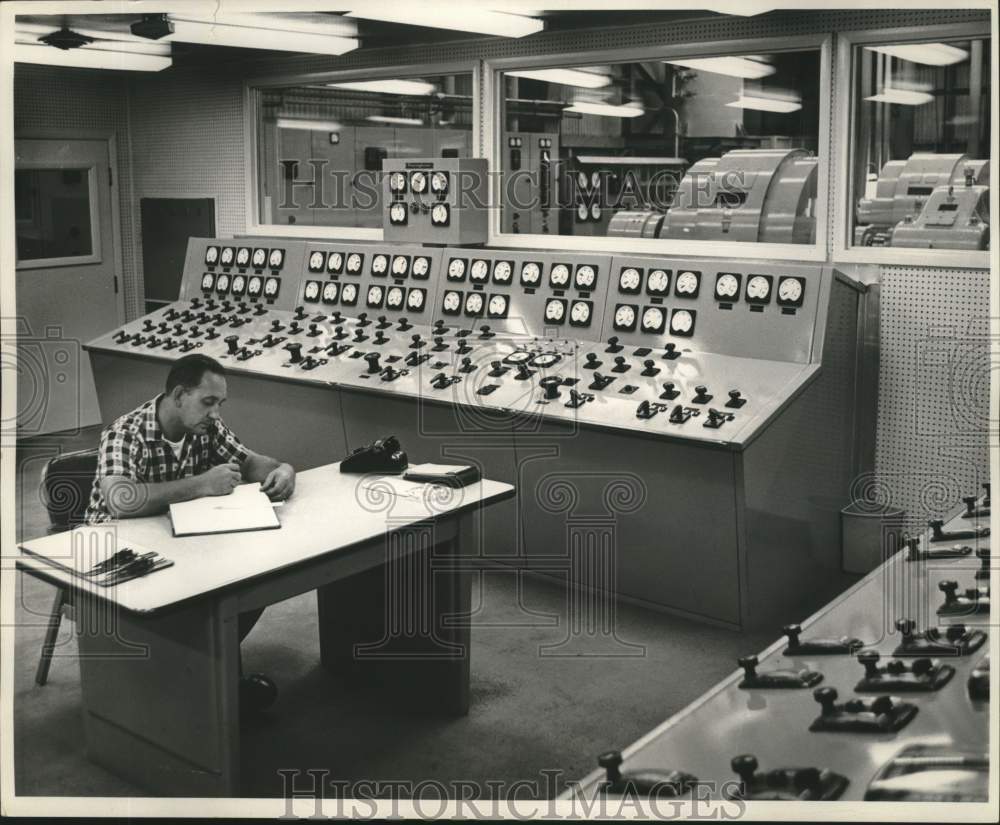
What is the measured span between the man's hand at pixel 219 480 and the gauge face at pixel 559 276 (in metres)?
2.06

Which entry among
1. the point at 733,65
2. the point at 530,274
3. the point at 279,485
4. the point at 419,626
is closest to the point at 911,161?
the point at 733,65

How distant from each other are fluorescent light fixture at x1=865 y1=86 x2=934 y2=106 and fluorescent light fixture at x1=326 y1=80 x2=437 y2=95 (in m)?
2.63

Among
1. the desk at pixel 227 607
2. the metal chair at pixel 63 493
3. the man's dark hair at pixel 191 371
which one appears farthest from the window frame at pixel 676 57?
the metal chair at pixel 63 493

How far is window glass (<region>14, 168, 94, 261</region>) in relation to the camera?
275 inches

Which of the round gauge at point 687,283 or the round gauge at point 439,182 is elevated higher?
the round gauge at point 439,182

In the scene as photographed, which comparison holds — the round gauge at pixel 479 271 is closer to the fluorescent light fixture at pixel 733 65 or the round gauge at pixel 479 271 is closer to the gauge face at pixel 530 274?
the gauge face at pixel 530 274

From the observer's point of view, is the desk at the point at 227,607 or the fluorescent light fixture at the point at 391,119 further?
the fluorescent light fixture at the point at 391,119

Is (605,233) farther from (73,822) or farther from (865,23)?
(73,822)

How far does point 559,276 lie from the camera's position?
480cm

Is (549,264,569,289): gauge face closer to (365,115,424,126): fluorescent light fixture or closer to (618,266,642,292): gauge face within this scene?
(618,266,642,292): gauge face

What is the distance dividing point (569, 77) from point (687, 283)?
1700mm

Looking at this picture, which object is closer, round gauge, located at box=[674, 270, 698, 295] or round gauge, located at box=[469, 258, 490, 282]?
round gauge, located at box=[674, 270, 698, 295]

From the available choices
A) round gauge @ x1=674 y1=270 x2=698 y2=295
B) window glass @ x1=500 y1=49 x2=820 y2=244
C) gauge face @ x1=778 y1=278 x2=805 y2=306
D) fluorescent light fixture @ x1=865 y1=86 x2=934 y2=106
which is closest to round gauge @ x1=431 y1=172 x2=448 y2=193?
window glass @ x1=500 y1=49 x2=820 y2=244

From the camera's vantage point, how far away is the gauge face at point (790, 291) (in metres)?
4.12
